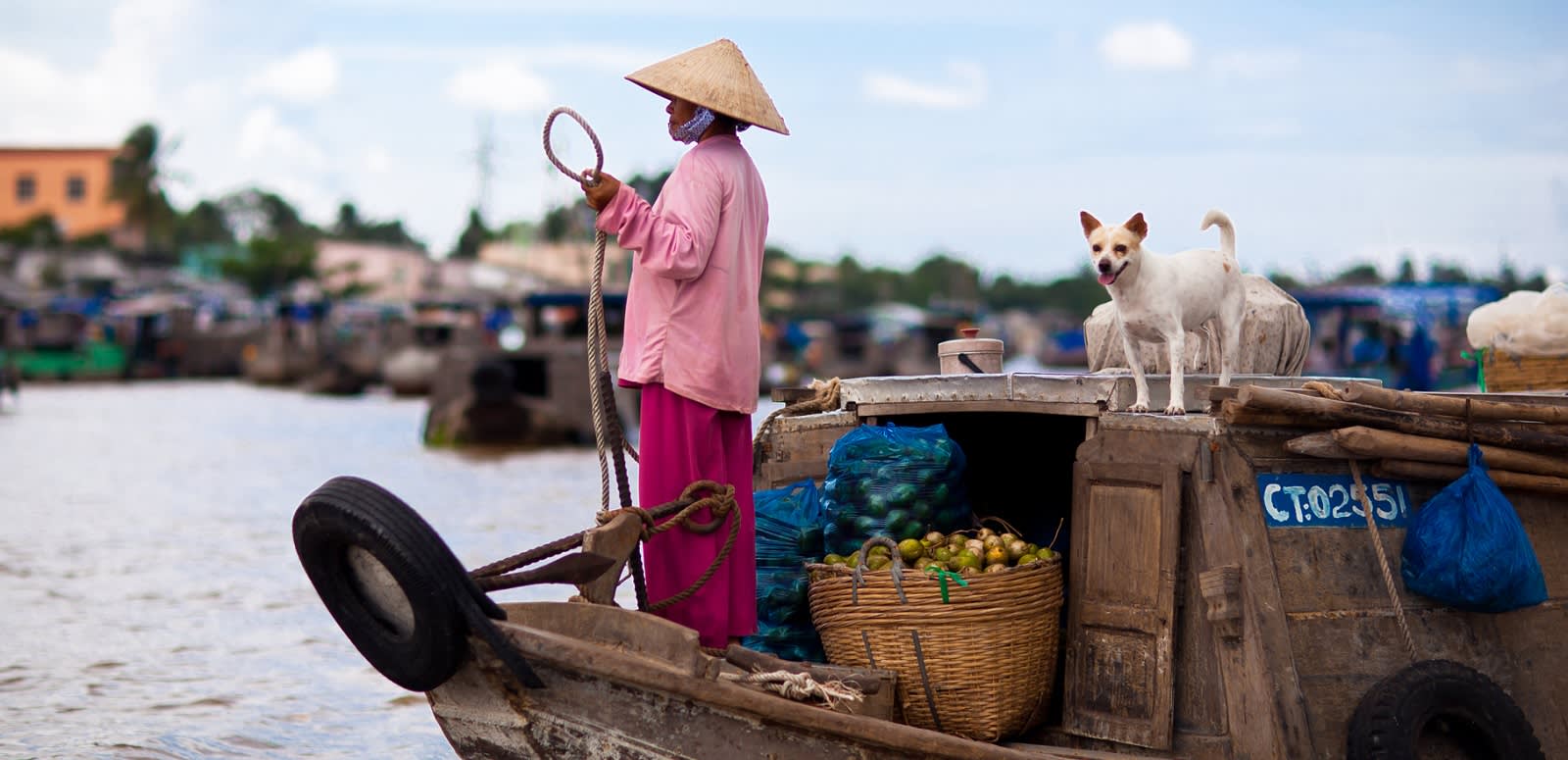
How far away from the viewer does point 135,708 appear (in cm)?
682

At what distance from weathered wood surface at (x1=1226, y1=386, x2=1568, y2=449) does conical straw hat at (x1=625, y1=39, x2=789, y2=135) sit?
4.64ft

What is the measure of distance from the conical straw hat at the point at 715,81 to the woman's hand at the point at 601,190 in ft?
1.09

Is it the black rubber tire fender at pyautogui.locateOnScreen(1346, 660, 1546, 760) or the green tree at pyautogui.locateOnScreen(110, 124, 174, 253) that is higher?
the green tree at pyautogui.locateOnScreen(110, 124, 174, 253)

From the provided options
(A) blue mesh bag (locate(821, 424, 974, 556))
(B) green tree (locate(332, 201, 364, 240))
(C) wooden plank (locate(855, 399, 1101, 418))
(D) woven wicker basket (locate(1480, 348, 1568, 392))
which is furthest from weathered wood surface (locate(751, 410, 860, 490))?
(B) green tree (locate(332, 201, 364, 240))

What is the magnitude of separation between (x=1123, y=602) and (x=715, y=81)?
5.66ft

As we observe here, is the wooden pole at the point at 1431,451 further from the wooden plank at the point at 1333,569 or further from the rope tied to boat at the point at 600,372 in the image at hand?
the rope tied to boat at the point at 600,372

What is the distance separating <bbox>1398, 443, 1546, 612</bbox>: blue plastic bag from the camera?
3842 mm

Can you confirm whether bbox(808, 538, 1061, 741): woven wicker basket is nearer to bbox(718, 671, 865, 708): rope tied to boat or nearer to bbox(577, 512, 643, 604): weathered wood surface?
bbox(718, 671, 865, 708): rope tied to boat

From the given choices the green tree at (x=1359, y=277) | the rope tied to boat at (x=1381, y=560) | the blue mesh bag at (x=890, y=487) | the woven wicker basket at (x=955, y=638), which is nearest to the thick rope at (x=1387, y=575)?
the rope tied to boat at (x=1381, y=560)

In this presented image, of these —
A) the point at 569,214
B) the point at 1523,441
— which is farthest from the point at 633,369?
the point at 569,214

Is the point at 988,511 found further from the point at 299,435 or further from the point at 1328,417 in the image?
the point at 299,435

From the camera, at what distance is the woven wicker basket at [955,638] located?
3.74 m

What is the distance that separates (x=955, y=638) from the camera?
12.3 feet

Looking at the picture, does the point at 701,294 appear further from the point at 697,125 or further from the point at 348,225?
the point at 348,225
